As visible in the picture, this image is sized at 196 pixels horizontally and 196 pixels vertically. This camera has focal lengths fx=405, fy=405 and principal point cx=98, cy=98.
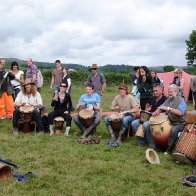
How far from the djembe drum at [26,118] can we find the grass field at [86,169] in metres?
0.61

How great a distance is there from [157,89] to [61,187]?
3.66 meters

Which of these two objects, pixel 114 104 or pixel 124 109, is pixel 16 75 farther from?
pixel 124 109

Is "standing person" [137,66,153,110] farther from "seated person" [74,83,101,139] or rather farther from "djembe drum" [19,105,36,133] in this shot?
"djembe drum" [19,105,36,133]

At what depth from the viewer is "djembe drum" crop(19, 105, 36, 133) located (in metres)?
9.94

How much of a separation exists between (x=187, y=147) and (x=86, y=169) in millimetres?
1913

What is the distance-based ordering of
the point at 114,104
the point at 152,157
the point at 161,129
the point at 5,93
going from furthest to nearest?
the point at 5,93, the point at 114,104, the point at 161,129, the point at 152,157

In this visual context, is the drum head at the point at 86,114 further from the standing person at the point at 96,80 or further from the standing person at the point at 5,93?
the standing person at the point at 5,93

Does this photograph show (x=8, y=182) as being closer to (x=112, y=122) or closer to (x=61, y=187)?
(x=61, y=187)

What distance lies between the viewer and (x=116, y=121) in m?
9.32

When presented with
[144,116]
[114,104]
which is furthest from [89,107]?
[144,116]

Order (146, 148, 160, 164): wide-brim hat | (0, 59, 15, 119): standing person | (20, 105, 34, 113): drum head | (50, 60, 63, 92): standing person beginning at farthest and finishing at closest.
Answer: (50, 60, 63, 92): standing person
(0, 59, 15, 119): standing person
(20, 105, 34, 113): drum head
(146, 148, 160, 164): wide-brim hat

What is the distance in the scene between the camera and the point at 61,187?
588 cm

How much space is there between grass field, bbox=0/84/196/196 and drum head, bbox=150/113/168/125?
0.66 m

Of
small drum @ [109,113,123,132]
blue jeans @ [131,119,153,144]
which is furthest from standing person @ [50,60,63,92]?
blue jeans @ [131,119,153,144]
